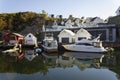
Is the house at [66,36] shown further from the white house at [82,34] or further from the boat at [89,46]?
the boat at [89,46]

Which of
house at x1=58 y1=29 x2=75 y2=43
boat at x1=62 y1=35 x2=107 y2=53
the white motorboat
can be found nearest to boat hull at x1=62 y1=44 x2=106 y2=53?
boat at x1=62 y1=35 x2=107 y2=53

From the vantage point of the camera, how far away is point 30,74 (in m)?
20.3

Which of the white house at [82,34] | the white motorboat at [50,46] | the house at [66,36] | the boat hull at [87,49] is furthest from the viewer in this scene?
the house at [66,36]

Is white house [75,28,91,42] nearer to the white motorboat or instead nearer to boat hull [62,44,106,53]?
boat hull [62,44,106,53]

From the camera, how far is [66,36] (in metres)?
52.1

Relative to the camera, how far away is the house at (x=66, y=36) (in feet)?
170

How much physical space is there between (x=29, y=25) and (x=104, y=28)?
923 inches

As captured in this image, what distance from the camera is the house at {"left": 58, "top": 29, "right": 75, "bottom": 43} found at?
51.7 m

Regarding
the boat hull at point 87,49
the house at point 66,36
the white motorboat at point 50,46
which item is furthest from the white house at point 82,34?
the white motorboat at point 50,46

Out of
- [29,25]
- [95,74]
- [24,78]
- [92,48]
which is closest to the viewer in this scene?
[24,78]

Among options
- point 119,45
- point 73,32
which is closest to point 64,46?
point 119,45

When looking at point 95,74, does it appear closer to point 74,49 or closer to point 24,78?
point 24,78

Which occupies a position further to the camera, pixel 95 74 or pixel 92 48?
pixel 92 48

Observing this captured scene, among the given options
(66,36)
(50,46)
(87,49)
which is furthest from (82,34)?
(87,49)
